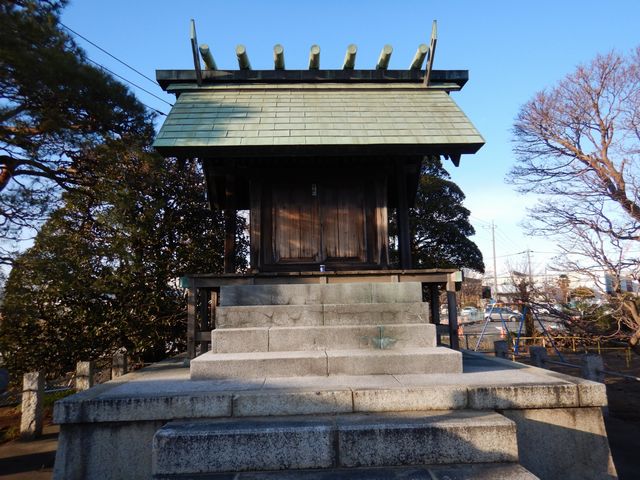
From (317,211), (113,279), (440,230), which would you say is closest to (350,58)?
(317,211)

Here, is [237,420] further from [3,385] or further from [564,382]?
[564,382]

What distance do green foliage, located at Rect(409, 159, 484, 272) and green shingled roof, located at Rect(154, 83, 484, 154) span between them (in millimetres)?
10765

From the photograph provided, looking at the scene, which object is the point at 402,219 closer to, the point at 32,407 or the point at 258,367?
the point at 258,367

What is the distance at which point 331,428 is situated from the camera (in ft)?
10.3

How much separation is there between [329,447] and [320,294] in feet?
8.54

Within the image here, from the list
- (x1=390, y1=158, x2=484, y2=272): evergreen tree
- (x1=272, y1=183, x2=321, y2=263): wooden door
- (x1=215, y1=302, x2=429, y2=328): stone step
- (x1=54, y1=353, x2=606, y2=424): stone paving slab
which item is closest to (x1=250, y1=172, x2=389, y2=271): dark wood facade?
(x1=272, y1=183, x2=321, y2=263): wooden door

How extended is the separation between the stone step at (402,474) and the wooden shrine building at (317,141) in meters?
3.04

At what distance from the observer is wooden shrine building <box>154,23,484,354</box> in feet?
18.9

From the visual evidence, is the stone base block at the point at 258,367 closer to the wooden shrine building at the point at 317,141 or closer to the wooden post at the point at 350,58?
the wooden shrine building at the point at 317,141

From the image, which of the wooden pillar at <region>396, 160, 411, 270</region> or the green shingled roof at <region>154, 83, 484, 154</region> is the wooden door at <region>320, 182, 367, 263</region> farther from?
the green shingled roof at <region>154, 83, 484, 154</region>

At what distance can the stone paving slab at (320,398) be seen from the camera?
11.6 feet

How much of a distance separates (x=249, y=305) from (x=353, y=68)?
4.78 m

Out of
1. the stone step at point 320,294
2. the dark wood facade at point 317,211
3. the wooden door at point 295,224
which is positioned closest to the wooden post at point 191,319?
the stone step at point 320,294

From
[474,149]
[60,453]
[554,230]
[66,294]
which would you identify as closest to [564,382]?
[474,149]
